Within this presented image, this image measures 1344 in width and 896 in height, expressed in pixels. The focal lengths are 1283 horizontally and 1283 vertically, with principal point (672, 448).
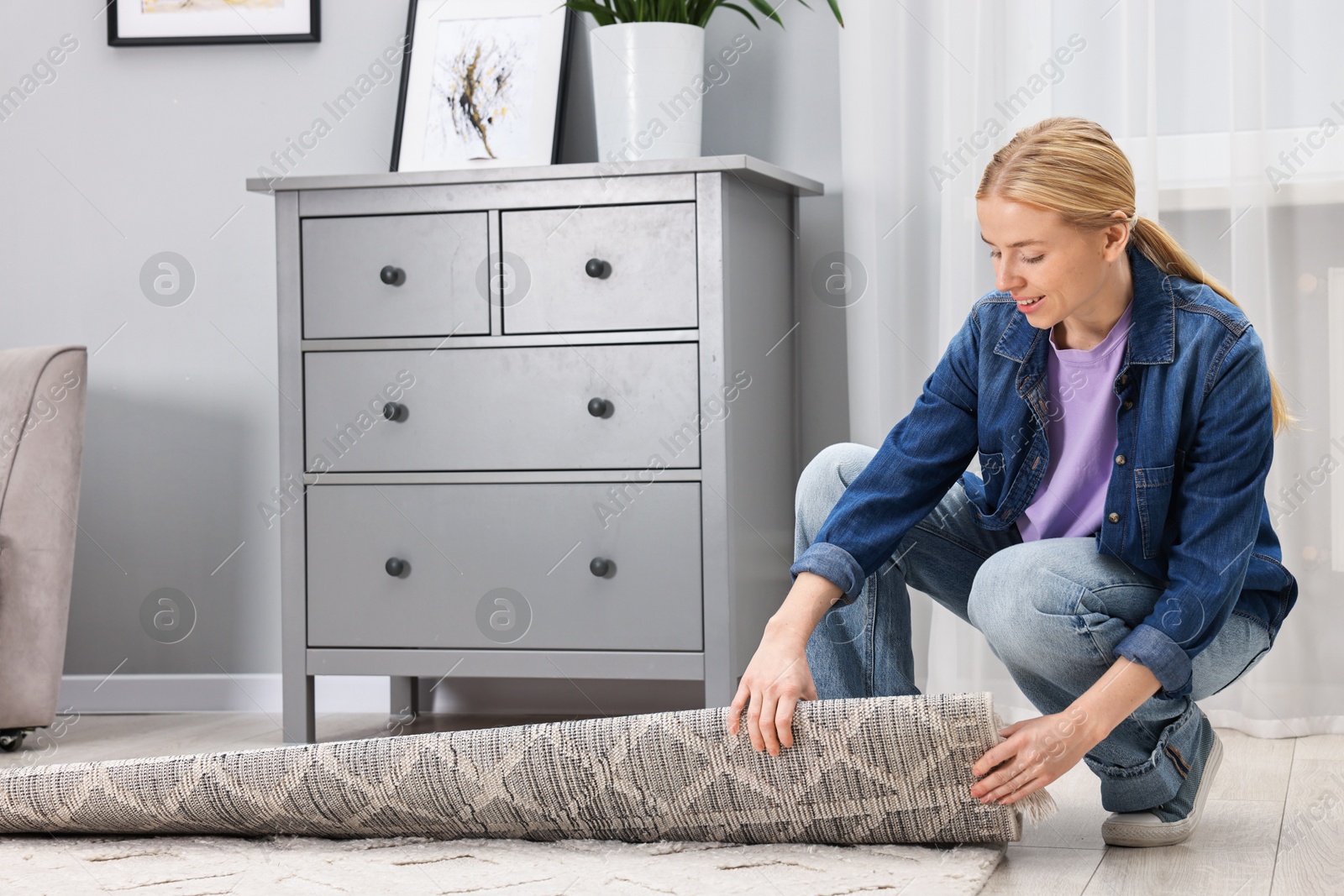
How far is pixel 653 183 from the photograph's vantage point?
72.6 inches

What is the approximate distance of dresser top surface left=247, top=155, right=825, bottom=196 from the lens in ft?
6.00

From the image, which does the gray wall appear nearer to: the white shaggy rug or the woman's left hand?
the white shaggy rug

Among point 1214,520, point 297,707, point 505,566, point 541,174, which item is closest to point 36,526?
point 297,707

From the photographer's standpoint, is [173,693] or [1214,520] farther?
[173,693]

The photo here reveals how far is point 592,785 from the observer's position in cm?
118

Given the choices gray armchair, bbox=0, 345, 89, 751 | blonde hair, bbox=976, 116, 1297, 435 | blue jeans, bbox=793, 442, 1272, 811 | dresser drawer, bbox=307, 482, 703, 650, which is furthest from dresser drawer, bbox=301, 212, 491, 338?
blonde hair, bbox=976, 116, 1297, 435

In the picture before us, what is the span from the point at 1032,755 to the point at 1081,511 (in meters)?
0.28

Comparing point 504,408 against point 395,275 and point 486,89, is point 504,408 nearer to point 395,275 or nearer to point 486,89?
point 395,275

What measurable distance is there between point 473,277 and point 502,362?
134 millimetres

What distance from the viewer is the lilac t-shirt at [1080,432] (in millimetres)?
1232

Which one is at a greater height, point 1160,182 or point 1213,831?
point 1160,182

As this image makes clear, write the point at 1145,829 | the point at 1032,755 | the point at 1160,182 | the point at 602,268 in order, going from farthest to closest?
the point at 1160,182 < the point at 602,268 < the point at 1145,829 < the point at 1032,755

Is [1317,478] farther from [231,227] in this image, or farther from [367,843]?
[231,227]

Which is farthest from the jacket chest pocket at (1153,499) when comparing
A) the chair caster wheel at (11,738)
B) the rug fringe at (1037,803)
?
the chair caster wheel at (11,738)
